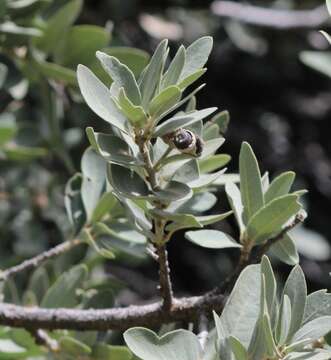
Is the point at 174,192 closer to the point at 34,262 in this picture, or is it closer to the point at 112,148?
the point at 112,148

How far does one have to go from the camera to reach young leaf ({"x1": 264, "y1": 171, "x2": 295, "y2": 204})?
954 millimetres

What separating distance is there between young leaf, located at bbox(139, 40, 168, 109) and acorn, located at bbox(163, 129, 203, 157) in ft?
0.12

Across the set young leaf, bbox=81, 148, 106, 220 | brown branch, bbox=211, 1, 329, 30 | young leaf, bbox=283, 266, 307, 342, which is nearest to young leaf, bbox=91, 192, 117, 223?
young leaf, bbox=81, 148, 106, 220

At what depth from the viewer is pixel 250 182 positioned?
0.96 m

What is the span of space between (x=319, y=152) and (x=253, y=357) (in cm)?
174

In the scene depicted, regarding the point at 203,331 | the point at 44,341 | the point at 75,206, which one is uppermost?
the point at 203,331

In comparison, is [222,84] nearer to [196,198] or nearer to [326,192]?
[326,192]

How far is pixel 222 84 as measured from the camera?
2.37m

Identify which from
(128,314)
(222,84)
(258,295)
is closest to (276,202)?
(258,295)

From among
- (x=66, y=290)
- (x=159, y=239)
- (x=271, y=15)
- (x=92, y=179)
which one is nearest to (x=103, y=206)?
(x=92, y=179)

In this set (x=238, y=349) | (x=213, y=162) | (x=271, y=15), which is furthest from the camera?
(x=271, y=15)

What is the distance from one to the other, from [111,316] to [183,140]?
295mm

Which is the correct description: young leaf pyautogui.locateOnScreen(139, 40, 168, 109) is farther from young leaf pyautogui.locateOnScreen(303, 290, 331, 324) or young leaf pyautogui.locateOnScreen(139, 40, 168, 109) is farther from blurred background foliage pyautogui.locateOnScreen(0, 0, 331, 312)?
blurred background foliage pyautogui.locateOnScreen(0, 0, 331, 312)

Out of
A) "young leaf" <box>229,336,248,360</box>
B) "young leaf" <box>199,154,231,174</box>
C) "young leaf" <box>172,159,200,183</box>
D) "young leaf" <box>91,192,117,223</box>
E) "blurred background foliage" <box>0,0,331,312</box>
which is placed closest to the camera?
"young leaf" <box>229,336,248,360</box>
